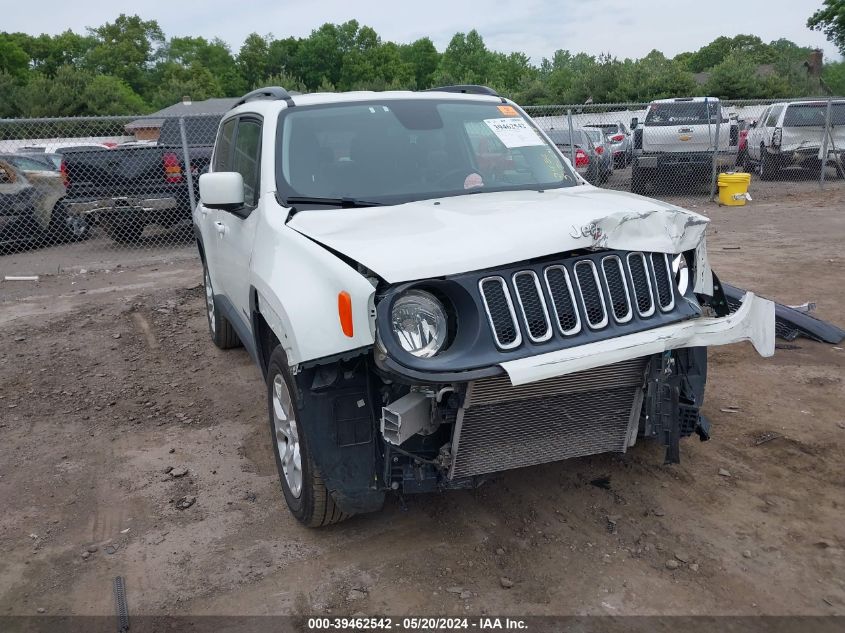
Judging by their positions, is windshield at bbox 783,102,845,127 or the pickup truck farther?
windshield at bbox 783,102,845,127

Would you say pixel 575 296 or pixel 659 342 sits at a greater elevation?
pixel 575 296

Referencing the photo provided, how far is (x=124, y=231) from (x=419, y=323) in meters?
10.4

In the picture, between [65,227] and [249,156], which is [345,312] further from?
[65,227]

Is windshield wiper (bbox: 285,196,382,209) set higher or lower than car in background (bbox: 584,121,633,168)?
higher

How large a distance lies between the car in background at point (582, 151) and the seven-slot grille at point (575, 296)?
41.7 ft

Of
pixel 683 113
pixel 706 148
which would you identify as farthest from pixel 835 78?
pixel 706 148

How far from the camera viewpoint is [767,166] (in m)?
17.9

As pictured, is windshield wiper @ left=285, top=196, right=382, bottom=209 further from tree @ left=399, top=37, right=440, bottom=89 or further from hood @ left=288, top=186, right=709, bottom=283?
tree @ left=399, top=37, right=440, bottom=89

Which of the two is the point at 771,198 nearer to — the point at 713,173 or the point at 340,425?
the point at 713,173

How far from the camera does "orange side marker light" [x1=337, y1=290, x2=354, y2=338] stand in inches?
114

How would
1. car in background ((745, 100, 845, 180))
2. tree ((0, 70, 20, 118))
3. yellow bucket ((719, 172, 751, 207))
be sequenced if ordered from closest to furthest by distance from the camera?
yellow bucket ((719, 172, 751, 207))
car in background ((745, 100, 845, 180))
tree ((0, 70, 20, 118))

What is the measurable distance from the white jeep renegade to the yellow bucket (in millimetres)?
12209

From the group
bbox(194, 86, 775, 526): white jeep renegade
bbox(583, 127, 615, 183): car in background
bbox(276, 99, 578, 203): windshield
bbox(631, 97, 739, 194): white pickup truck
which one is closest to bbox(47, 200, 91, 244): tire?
bbox(276, 99, 578, 203): windshield

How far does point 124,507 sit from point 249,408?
4.59 ft
